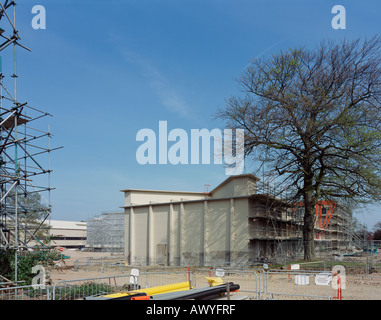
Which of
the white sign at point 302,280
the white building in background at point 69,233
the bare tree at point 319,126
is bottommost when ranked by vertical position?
the white building in background at point 69,233

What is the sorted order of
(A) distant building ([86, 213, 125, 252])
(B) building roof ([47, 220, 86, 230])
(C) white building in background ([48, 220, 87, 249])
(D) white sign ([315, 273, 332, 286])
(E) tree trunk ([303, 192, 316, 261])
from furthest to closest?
(B) building roof ([47, 220, 86, 230])
(C) white building in background ([48, 220, 87, 249])
(A) distant building ([86, 213, 125, 252])
(E) tree trunk ([303, 192, 316, 261])
(D) white sign ([315, 273, 332, 286])

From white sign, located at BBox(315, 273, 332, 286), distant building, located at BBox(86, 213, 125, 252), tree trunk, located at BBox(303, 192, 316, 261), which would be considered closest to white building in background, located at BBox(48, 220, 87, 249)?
distant building, located at BBox(86, 213, 125, 252)

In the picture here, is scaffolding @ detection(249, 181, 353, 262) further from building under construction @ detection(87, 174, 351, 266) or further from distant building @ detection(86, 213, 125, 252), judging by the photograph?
distant building @ detection(86, 213, 125, 252)

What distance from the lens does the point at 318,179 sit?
2736 cm

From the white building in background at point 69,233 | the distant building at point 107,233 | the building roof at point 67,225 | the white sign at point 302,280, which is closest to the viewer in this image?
the white sign at point 302,280

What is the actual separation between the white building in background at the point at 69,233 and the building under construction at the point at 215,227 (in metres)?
59.5

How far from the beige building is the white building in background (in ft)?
198

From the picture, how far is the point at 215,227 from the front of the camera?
31.6 meters

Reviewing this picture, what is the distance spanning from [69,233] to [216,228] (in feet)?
257

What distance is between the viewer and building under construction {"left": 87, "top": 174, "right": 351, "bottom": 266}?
30.0 metres

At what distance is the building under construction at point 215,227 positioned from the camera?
98.3ft

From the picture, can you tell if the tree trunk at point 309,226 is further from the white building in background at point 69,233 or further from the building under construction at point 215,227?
the white building in background at point 69,233

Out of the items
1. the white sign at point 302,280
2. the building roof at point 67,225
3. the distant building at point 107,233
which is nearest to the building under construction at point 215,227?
the white sign at point 302,280
